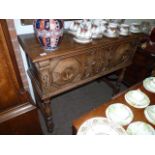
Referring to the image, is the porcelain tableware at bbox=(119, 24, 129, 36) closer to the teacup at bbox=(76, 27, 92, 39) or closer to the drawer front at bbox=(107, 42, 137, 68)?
the drawer front at bbox=(107, 42, 137, 68)

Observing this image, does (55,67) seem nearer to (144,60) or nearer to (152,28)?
(144,60)

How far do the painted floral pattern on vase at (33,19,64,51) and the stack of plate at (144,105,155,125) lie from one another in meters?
0.81

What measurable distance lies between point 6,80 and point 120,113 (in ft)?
2.55

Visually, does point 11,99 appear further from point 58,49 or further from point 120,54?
point 120,54

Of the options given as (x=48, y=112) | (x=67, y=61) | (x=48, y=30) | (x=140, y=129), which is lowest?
(x=48, y=112)

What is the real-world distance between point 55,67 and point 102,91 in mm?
1374

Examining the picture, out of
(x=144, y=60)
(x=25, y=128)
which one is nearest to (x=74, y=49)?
(x=25, y=128)

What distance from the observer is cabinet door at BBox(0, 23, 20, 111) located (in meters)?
0.76

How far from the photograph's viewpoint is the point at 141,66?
6.48 feet

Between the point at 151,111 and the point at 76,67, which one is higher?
the point at 76,67

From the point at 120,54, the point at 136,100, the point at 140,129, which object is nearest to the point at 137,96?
the point at 136,100

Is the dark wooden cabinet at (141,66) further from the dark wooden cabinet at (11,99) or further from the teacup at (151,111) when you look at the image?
the dark wooden cabinet at (11,99)

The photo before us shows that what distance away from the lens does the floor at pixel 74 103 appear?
166cm

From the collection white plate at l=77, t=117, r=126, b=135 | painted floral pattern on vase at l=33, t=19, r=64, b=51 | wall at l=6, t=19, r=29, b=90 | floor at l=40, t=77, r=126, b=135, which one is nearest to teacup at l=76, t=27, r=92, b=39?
painted floral pattern on vase at l=33, t=19, r=64, b=51
